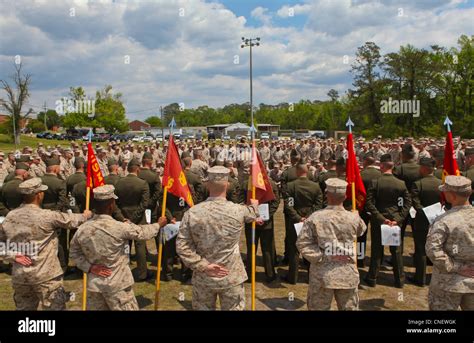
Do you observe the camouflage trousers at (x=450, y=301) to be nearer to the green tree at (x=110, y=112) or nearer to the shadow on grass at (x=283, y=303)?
the shadow on grass at (x=283, y=303)

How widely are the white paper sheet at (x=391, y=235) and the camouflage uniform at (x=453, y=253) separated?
204 cm

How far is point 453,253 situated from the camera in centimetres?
424

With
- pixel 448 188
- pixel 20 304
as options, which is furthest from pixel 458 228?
pixel 20 304

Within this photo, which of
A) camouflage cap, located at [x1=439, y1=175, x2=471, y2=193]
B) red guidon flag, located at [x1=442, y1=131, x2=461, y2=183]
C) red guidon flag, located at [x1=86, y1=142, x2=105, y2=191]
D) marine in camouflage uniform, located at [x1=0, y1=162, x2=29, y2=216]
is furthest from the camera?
marine in camouflage uniform, located at [x1=0, y1=162, x2=29, y2=216]

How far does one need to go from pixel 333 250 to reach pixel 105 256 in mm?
2614

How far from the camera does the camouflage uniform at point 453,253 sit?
4.17 metres

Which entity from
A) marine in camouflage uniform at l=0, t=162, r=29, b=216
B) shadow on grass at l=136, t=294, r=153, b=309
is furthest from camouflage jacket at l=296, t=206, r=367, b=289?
marine in camouflage uniform at l=0, t=162, r=29, b=216

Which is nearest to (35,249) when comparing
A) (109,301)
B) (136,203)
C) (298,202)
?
(109,301)

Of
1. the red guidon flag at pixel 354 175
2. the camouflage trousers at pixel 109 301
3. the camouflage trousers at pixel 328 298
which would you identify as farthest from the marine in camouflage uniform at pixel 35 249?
the red guidon flag at pixel 354 175

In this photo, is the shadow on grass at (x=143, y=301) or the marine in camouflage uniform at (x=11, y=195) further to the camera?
the marine in camouflage uniform at (x=11, y=195)

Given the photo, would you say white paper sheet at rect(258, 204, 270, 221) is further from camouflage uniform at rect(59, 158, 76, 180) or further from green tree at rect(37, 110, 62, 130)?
green tree at rect(37, 110, 62, 130)

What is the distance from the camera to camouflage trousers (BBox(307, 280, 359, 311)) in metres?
4.73

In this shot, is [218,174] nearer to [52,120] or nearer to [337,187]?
[337,187]

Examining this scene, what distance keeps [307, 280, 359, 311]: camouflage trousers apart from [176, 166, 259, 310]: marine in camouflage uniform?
93cm
